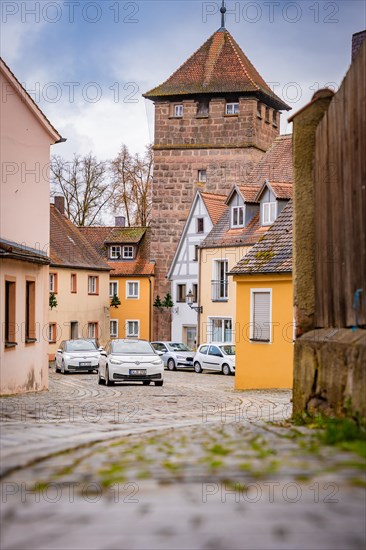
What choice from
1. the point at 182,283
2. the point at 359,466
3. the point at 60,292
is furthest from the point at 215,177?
the point at 359,466

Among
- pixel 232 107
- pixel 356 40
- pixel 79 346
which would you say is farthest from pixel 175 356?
pixel 356 40

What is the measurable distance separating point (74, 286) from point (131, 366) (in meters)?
33.6

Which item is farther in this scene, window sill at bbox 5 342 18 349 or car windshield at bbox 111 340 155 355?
car windshield at bbox 111 340 155 355

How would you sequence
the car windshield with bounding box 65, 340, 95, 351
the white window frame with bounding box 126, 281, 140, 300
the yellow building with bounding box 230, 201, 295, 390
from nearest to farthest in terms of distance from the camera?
the yellow building with bounding box 230, 201, 295, 390 < the car windshield with bounding box 65, 340, 95, 351 < the white window frame with bounding box 126, 281, 140, 300

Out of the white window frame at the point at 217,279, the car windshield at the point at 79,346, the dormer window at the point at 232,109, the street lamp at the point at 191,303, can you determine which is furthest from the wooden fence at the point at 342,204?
the dormer window at the point at 232,109

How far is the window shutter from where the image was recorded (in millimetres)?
27197

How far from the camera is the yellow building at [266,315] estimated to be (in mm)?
26641

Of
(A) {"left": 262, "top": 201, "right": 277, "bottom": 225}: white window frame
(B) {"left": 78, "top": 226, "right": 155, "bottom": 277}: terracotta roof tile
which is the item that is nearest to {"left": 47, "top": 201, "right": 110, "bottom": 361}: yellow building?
(B) {"left": 78, "top": 226, "right": 155, "bottom": 277}: terracotta roof tile

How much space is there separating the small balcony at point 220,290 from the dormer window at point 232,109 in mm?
12735

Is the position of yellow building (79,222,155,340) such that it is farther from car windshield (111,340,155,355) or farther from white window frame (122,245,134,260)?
car windshield (111,340,155,355)

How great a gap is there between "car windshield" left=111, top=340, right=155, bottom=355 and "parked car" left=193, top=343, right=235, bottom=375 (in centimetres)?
1404

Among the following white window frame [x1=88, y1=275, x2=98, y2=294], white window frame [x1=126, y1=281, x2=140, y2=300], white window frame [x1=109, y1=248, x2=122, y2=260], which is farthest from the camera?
white window frame [x1=109, y1=248, x2=122, y2=260]

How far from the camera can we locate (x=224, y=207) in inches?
2215

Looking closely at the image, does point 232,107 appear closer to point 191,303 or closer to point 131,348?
point 191,303
